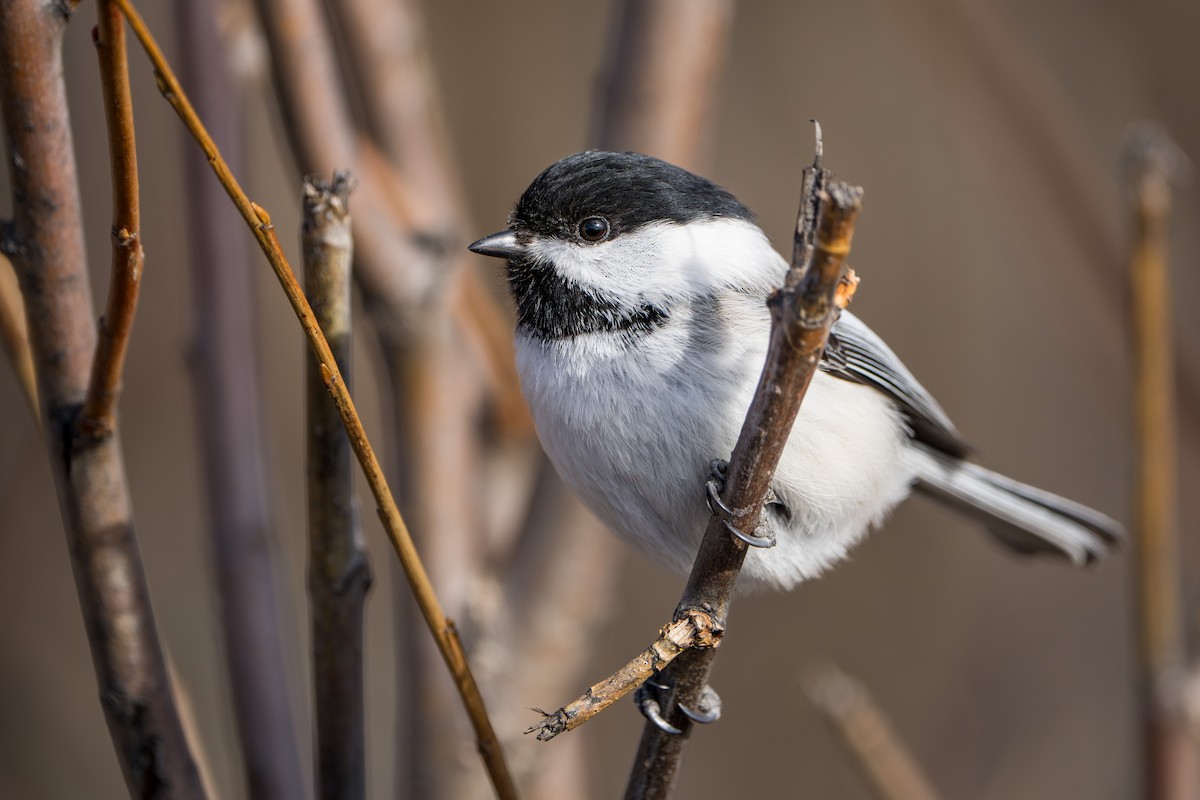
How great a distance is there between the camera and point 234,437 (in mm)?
1378

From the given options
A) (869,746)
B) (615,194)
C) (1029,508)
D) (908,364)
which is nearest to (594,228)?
(615,194)

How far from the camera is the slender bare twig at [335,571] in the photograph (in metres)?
0.98

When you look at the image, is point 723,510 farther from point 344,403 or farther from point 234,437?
point 234,437

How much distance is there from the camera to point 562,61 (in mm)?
3492

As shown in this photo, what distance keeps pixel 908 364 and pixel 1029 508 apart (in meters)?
1.56

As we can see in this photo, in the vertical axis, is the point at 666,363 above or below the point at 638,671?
above

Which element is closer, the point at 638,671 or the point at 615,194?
the point at 638,671

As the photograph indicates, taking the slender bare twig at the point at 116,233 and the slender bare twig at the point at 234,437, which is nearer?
the slender bare twig at the point at 116,233

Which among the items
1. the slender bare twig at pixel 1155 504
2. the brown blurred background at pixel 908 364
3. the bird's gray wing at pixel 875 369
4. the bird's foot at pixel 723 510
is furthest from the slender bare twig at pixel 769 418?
the brown blurred background at pixel 908 364

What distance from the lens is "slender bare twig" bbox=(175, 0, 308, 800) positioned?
1.26 meters

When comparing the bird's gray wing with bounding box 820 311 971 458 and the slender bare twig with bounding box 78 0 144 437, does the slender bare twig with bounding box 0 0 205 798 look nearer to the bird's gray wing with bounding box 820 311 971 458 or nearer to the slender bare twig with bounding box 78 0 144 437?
the slender bare twig with bounding box 78 0 144 437

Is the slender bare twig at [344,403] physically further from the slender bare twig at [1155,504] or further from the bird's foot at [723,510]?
the slender bare twig at [1155,504]

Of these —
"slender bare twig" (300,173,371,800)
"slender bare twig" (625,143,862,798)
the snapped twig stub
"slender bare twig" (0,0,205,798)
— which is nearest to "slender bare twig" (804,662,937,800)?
"slender bare twig" (625,143,862,798)

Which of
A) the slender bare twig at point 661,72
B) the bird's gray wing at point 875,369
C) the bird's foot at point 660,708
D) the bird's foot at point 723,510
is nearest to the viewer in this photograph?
the bird's foot at point 723,510
